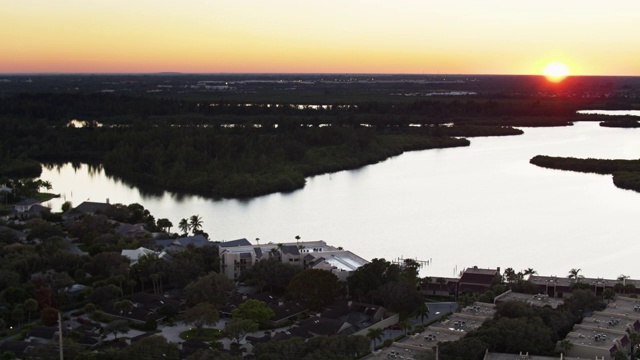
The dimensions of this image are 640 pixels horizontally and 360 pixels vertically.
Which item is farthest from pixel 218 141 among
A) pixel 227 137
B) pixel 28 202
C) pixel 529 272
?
pixel 529 272

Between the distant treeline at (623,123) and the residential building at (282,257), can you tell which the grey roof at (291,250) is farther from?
the distant treeline at (623,123)

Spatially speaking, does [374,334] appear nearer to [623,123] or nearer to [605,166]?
[605,166]

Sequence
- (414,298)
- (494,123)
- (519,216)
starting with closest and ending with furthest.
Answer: (414,298) < (519,216) < (494,123)

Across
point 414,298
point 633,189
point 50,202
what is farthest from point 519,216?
point 50,202

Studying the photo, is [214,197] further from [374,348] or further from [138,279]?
[374,348]

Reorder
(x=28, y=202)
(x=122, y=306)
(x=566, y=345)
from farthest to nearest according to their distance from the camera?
1. (x=28, y=202)
2. (x=122, y=306)
3. (x=566, y=345)

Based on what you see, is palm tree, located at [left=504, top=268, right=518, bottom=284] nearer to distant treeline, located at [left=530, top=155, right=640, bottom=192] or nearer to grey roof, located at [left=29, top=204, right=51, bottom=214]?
distant treeline, located at [left=530, top=155, right=640, bottom=192]
